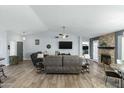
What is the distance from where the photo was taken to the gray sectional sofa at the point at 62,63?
25.0 ft

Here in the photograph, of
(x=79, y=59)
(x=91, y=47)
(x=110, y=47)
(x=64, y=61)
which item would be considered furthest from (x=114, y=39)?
(x=91, y=47)

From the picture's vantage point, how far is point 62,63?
7664 millimetres

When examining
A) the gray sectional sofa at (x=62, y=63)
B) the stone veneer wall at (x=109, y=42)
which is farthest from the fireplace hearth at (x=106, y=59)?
the gray sectional sofa at (x=62, y=63)

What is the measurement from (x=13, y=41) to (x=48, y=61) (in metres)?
5.57

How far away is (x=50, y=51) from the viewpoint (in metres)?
14.7

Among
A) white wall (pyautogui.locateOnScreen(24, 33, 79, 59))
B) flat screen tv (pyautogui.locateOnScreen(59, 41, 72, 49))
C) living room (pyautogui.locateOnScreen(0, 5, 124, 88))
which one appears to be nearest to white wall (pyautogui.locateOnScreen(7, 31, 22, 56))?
living room (pyautogui.locateOnScreen(0, 5, 124, 88))

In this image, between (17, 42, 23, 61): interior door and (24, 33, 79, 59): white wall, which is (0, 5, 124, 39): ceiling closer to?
(17, 42, 23, 61): interior door

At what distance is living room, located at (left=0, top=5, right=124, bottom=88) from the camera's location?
5547 mm

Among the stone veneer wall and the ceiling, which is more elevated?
the ceiling

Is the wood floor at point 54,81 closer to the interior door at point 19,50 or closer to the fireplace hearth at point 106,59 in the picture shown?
the fireplace hearth at point 106,59

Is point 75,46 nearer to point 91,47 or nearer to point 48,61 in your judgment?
point 91,47

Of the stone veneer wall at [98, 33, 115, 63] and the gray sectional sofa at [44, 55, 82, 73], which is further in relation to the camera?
the stone veneer wall at [98, 33, 115, 63]

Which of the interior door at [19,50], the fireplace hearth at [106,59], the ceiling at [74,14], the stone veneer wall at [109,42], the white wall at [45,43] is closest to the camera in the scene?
the ceiling at [74,14]

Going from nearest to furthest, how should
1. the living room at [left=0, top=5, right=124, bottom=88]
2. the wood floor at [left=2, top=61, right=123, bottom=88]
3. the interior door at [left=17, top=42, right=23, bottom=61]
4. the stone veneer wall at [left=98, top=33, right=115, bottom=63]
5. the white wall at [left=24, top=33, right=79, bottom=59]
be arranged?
the wood floor at [left=2, top=61, right=123, bottom=88]
the living room at [left=0, top=5, right=124, bottom=88]
the stone veneer wall at [left=98, top=33, right=115, bottom=63]
the interior door at [left=17, top=42, right=23, bottom=61]
the white wall at [left=24, top=33, right=79, bottom=59]
